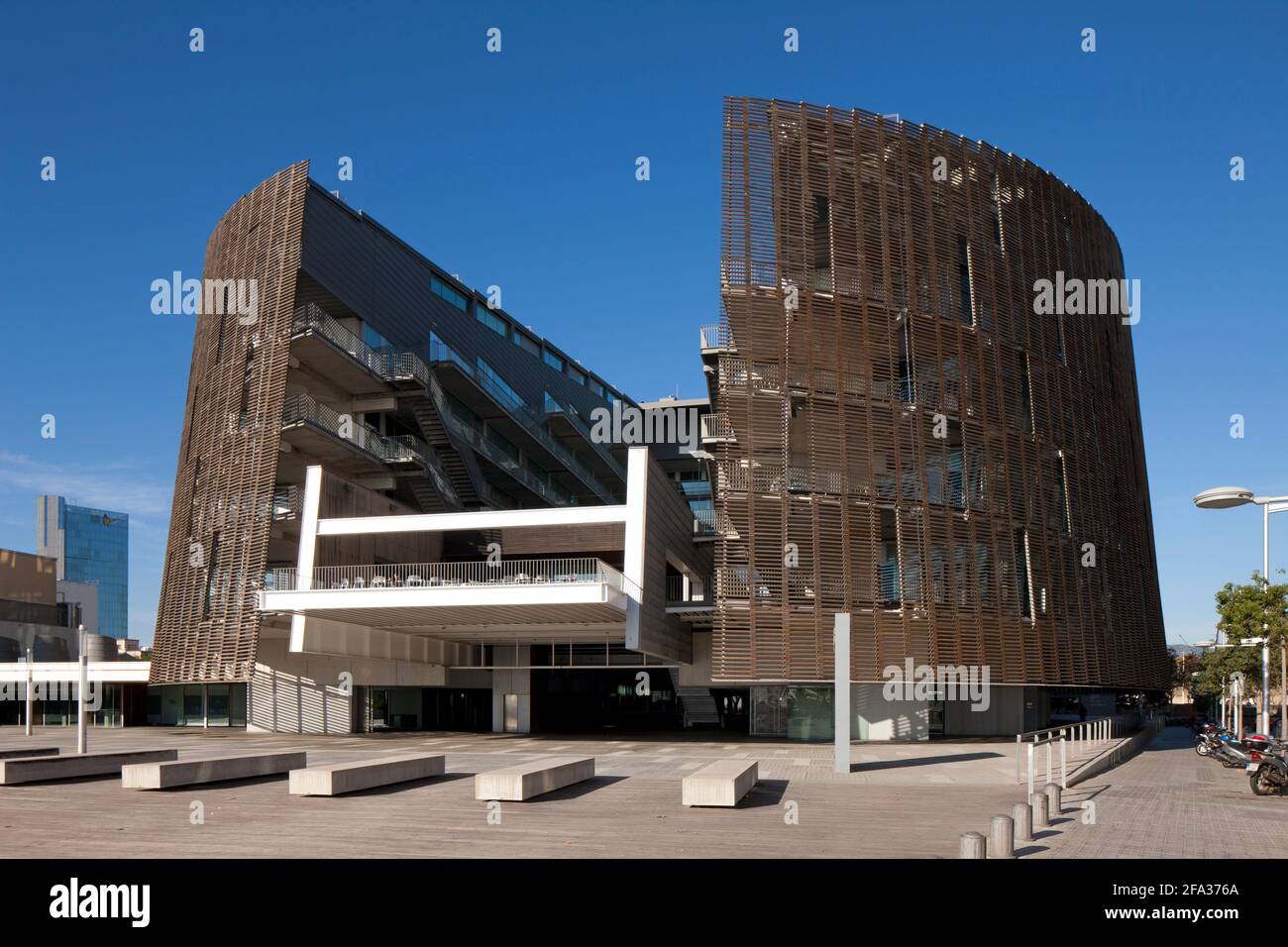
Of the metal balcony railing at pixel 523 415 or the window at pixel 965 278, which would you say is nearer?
the window at pixel 965 278

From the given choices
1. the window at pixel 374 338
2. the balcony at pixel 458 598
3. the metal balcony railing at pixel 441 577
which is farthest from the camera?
the window at pixel 374 338

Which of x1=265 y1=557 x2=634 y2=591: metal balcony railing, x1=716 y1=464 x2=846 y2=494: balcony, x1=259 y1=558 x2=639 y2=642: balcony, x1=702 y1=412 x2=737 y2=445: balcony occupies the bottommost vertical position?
x1=259 y1=558 x2=639 y2=642: balcony

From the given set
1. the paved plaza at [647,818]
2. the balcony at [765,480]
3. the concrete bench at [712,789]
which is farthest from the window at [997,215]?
the concrete bench at [712,789]

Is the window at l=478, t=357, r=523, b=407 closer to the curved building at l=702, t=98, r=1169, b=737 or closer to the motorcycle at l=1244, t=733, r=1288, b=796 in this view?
the curved building at l=702, t=98, r=1169, b=737

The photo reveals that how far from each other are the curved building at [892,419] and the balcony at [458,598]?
4402 millimetres

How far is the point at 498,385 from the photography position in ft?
186

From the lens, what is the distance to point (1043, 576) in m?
39.5

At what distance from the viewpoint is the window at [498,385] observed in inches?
2151

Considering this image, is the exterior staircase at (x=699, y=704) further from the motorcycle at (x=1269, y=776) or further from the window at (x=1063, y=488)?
the motorcycle at (x=1269, y=776)

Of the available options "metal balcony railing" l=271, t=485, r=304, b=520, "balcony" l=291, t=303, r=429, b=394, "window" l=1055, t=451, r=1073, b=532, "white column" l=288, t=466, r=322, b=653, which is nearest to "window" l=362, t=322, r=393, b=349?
"balcony" l=291, t=303, r=429, b=394

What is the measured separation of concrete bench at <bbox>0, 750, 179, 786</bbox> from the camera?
61.6 feet

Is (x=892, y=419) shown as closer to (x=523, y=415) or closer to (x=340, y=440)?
(x=340, y=440)

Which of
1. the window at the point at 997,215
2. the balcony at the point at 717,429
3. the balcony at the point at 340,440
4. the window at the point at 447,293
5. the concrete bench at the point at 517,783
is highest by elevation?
the window at the point at 447,293
